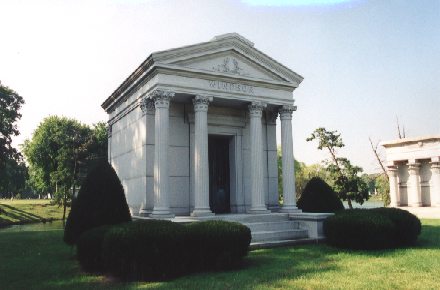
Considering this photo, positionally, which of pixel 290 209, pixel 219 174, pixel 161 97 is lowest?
pixel 290 209

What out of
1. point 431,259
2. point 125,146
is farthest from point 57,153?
point 431,259

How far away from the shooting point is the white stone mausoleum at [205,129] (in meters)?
13.4

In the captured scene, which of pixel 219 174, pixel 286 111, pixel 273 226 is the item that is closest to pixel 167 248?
pixel 273 226

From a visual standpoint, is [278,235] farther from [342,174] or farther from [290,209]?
[342,174]

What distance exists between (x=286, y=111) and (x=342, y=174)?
44.0 feet

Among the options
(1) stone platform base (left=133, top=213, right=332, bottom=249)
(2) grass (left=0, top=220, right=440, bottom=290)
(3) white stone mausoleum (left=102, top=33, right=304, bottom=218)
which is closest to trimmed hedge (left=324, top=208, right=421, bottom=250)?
(2) grass (left=0, top=220, right=440, bottom=290)

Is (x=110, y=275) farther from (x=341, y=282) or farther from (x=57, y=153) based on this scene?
(x=57, y=153)

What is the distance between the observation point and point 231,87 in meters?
14.8

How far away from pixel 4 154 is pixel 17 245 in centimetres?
2302

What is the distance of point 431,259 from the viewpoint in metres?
9.33

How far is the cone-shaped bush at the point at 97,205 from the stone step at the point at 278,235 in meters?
4.22

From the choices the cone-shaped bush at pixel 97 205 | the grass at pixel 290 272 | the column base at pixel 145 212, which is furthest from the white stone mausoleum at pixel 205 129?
the grass at pixel 290 272

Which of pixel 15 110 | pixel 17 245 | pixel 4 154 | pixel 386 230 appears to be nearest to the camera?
pixel 386 230

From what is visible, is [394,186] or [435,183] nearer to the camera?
[435,183]
